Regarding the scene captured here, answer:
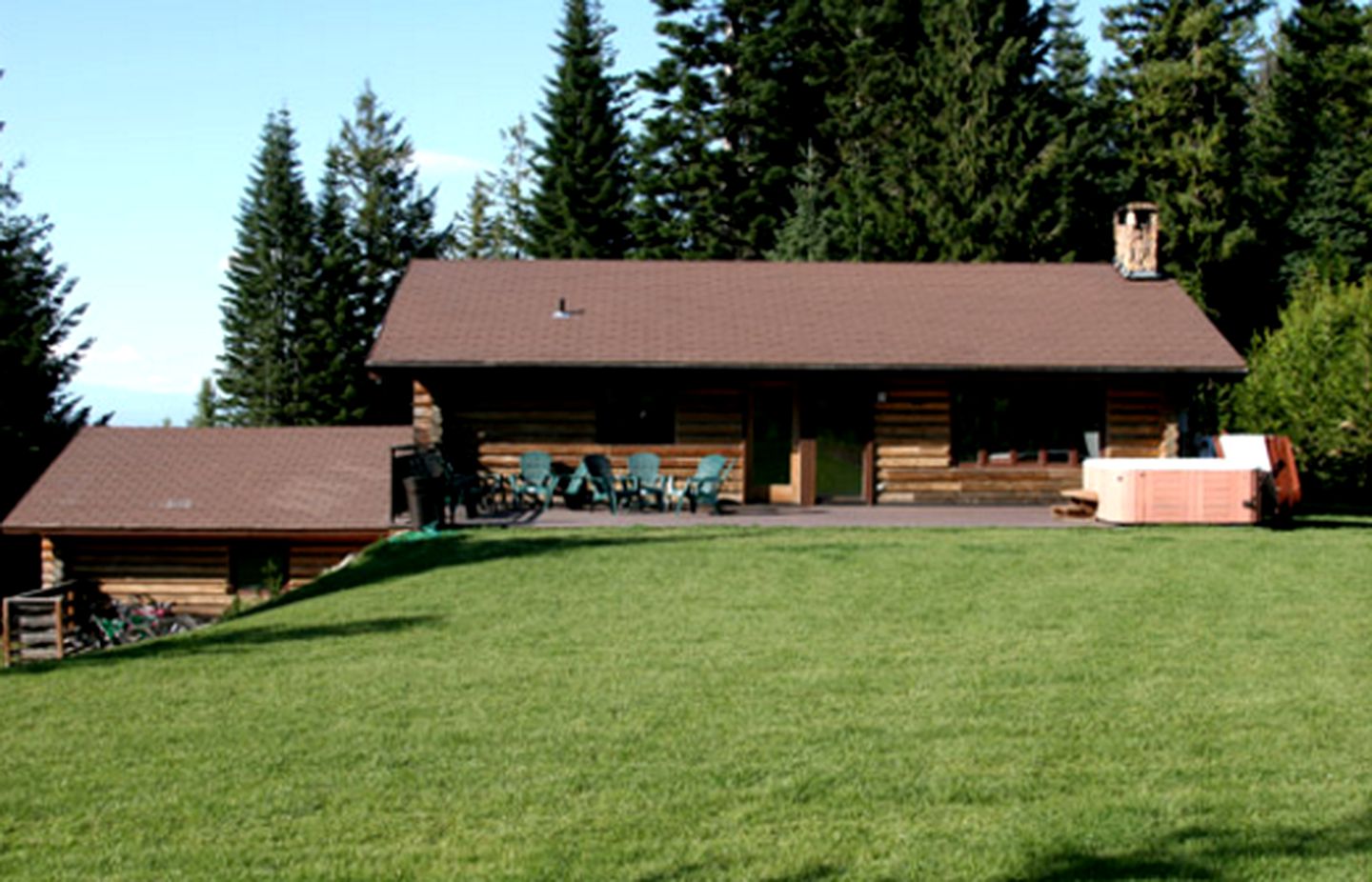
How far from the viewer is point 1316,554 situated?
16.6 metres

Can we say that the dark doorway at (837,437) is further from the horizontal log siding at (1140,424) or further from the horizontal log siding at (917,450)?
the horizontal log siding at (1140,424)

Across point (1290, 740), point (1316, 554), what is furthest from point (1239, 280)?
point (1290, 740)

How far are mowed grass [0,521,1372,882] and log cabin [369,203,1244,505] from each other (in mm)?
7917

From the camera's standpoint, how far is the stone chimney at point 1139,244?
26.1 meters

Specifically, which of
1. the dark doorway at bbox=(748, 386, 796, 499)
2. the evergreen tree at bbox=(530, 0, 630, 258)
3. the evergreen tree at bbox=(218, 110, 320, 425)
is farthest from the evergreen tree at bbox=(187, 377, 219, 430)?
the dark doorway at bbox=(748, 386, 796, 499)

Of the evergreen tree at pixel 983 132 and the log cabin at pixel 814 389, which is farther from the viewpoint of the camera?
the evergreen tree at pixel 983 132

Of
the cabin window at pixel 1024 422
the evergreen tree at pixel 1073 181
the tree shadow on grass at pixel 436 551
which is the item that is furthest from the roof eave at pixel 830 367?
the evergreen tree at pixel 1073 181

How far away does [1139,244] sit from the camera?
26.3m

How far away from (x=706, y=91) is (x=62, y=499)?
29.4 meters

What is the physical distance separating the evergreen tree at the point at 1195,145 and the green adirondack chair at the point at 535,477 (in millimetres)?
23433

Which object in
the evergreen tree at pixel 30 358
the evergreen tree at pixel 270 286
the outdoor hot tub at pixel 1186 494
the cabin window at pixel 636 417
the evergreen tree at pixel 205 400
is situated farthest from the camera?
the evergreen tree at pixel 205 400

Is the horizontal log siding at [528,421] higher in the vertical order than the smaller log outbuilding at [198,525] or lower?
higher

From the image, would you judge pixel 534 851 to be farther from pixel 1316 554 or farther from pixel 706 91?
pixel 706 91

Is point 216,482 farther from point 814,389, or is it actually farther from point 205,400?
point 205,400
